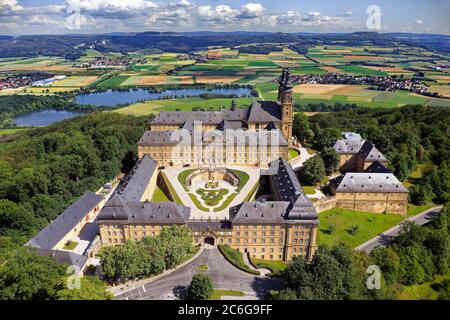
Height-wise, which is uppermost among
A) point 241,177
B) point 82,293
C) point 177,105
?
point 177,105

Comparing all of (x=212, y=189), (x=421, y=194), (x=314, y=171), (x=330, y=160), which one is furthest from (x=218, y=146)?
(x=421, y=194)

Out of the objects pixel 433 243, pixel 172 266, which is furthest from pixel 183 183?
pixel 433 243

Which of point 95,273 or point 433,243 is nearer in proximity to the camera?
point 95,273

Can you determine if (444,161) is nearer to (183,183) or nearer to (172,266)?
(183,183)

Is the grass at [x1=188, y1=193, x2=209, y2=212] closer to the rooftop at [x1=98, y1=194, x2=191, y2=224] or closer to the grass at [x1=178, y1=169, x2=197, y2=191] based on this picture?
the grass at [x1=178, y1=169, x2=197, y2=191]

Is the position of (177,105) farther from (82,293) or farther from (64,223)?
(82,293)
